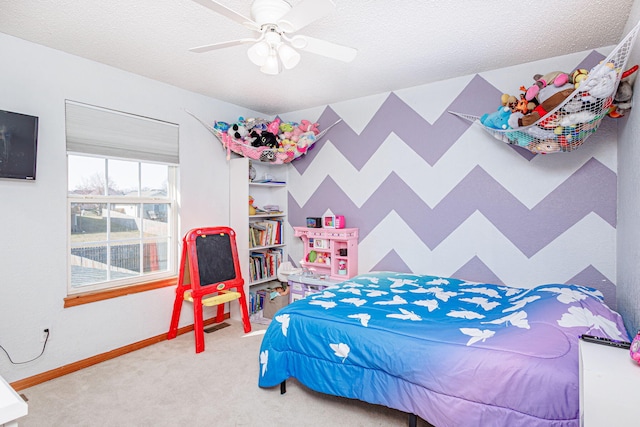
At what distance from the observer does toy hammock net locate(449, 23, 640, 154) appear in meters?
1.77

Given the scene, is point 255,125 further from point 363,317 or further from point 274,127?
point 363,317

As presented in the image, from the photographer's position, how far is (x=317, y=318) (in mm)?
2088

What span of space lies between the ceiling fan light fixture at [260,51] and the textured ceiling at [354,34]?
0.92 feet

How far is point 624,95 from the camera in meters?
2.01

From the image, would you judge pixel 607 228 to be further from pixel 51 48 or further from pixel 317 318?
pixel 51 48

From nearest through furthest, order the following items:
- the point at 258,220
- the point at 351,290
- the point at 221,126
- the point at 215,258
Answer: the point at 351,290, the point at 215,258, the point at 221,126, the point at 258,220

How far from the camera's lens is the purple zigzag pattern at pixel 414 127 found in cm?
293

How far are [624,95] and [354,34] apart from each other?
1672mm

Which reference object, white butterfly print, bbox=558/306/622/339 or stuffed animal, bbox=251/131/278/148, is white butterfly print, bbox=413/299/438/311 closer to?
white butterfly print, bbox=558/306/622/339

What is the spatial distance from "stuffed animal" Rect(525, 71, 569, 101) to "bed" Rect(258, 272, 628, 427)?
4.26 ft

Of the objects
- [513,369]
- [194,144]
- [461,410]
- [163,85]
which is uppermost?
[163,85]

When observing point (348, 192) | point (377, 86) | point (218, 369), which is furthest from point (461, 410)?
point (377, 86)

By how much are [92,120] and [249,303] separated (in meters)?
2.29

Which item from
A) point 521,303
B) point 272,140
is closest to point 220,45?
point 272,140
